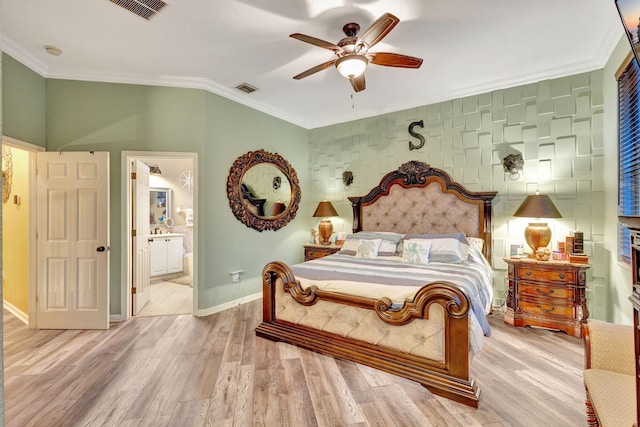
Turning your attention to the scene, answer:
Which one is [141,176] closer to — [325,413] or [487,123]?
[325,413]

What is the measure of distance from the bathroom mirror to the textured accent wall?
4786mm

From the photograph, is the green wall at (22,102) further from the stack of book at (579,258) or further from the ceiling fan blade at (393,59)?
the stack of book at (579,258)

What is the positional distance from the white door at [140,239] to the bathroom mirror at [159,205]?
8.43 feet

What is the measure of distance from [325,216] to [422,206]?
1534 mm

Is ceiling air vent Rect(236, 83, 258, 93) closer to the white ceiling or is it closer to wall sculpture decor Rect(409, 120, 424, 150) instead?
the white ceiling

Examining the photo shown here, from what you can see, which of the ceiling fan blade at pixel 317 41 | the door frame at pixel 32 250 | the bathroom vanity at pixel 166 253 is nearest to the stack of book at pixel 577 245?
the ceiling fan blade at pixel 317 41

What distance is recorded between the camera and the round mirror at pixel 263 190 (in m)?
4.29

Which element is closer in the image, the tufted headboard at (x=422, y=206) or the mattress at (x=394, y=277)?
the mattress at (x=394, y=277)

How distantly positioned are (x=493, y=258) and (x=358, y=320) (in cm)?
232

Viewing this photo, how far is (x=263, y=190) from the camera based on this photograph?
4.72 meters

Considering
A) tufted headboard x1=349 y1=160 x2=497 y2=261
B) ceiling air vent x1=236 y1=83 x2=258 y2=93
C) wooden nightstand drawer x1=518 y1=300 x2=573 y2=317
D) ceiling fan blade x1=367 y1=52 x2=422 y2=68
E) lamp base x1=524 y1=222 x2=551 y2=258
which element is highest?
ceiling air vent x1=236 y1=83 x2=258 y2=93

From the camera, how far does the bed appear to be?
222cm

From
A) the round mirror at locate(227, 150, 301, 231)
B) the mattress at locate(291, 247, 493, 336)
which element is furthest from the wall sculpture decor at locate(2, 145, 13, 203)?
the mattress at locate(291, 247, 493, 336)

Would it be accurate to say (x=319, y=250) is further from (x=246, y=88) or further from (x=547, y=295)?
(x=547, y=295)
